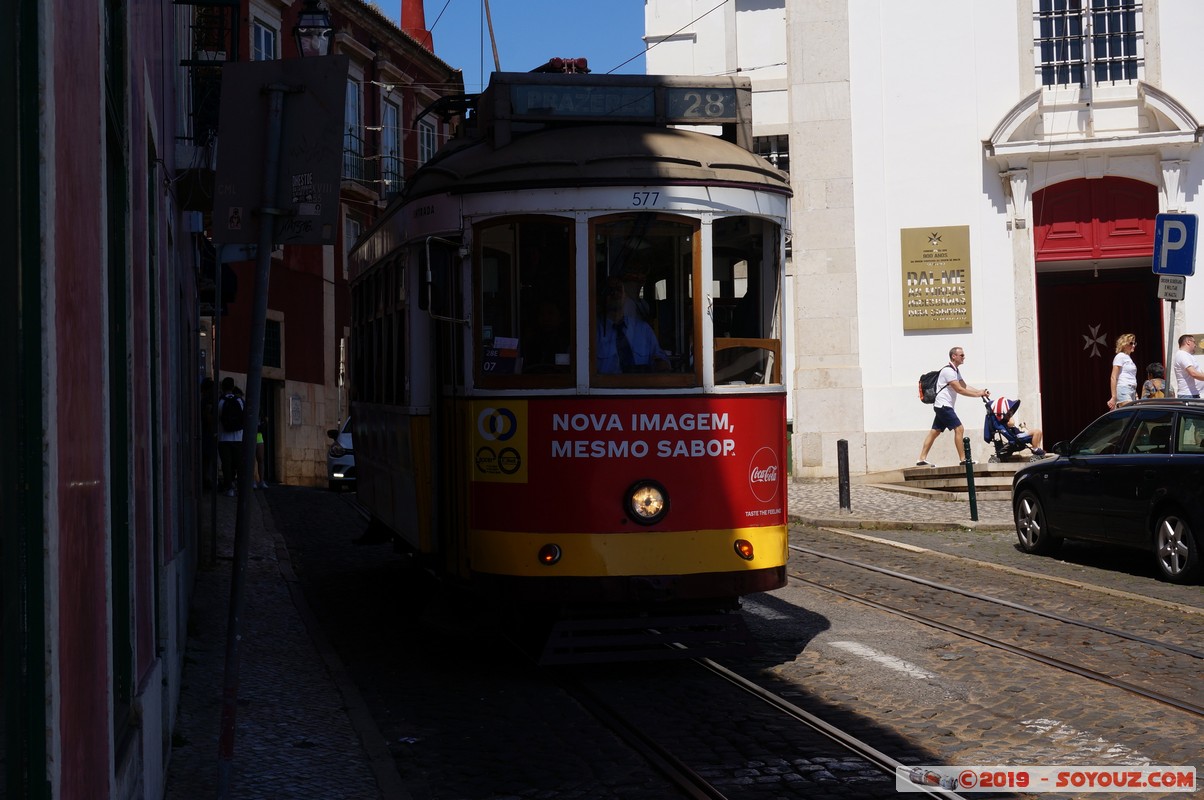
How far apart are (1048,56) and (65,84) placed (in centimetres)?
2289

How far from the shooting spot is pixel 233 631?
5.54 meters

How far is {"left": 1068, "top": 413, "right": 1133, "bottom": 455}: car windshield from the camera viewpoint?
12.9m

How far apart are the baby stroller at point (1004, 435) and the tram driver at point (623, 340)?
14161 millimetres

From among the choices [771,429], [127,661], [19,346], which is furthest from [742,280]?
[19,346]

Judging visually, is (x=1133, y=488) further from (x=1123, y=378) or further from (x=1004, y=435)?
(x=1004, y=435)

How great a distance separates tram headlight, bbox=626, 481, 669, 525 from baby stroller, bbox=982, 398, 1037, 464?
14.3 meters

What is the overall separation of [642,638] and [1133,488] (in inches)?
241

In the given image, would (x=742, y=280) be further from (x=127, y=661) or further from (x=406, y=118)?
(x=406, y=118)

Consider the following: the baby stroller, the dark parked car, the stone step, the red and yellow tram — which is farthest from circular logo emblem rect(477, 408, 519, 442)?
the baby stroller

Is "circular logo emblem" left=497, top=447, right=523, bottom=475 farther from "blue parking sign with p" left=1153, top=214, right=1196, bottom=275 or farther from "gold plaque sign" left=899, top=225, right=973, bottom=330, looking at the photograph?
"gold plaque sign" left=899, top=225, right=973, bottom=330

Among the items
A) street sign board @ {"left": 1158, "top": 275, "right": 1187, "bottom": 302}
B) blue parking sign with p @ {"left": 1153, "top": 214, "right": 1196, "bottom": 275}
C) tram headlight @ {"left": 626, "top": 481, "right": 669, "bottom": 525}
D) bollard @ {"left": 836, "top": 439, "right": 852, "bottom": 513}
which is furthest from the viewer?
bollard @ {"left": 836, "top": 439, "right": 852, "bottom": 513}

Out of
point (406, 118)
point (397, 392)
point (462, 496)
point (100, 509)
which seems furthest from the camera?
point (406, 118)

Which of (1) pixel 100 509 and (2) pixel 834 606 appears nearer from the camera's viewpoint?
(1) pixel 100 509

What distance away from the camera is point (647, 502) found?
805 cm
